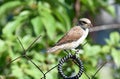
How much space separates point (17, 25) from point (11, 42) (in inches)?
6.7

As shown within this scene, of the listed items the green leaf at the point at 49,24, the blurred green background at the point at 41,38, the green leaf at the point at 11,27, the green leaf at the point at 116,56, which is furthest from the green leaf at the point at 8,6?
the green leaf at the point at 116,56

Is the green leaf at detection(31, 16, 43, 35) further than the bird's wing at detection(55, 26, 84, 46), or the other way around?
the green leaf at detection(31, 16, 43, 35)

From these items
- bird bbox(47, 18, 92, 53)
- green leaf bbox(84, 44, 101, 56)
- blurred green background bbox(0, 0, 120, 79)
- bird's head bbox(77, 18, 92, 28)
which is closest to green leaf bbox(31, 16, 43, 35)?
blurred green background bbox(0, 0, 120, 79)

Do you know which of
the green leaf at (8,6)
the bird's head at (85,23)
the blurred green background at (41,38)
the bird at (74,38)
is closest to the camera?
the bird's head at (85,23)

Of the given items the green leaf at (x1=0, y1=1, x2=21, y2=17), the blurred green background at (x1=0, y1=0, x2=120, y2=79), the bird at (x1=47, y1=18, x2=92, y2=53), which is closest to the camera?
the bird at (x1=47, y1=18, x2=92, y2=53)

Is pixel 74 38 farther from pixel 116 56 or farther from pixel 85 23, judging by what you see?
pixel 116 56

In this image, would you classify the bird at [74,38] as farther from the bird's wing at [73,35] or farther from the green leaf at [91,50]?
the green leaf at [91,50]

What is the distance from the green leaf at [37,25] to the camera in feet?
11.0

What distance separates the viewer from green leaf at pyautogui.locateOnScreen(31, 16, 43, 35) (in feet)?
11.0

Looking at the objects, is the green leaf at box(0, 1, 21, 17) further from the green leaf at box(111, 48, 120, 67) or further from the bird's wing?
the bird's wing

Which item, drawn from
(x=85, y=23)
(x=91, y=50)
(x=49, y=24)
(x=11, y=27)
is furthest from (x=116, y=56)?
(x=85, y=23)

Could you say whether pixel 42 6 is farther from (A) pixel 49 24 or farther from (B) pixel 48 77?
(B) pixel 48 77

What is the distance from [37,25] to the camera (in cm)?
336

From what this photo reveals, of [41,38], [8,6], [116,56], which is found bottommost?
[116,56]
